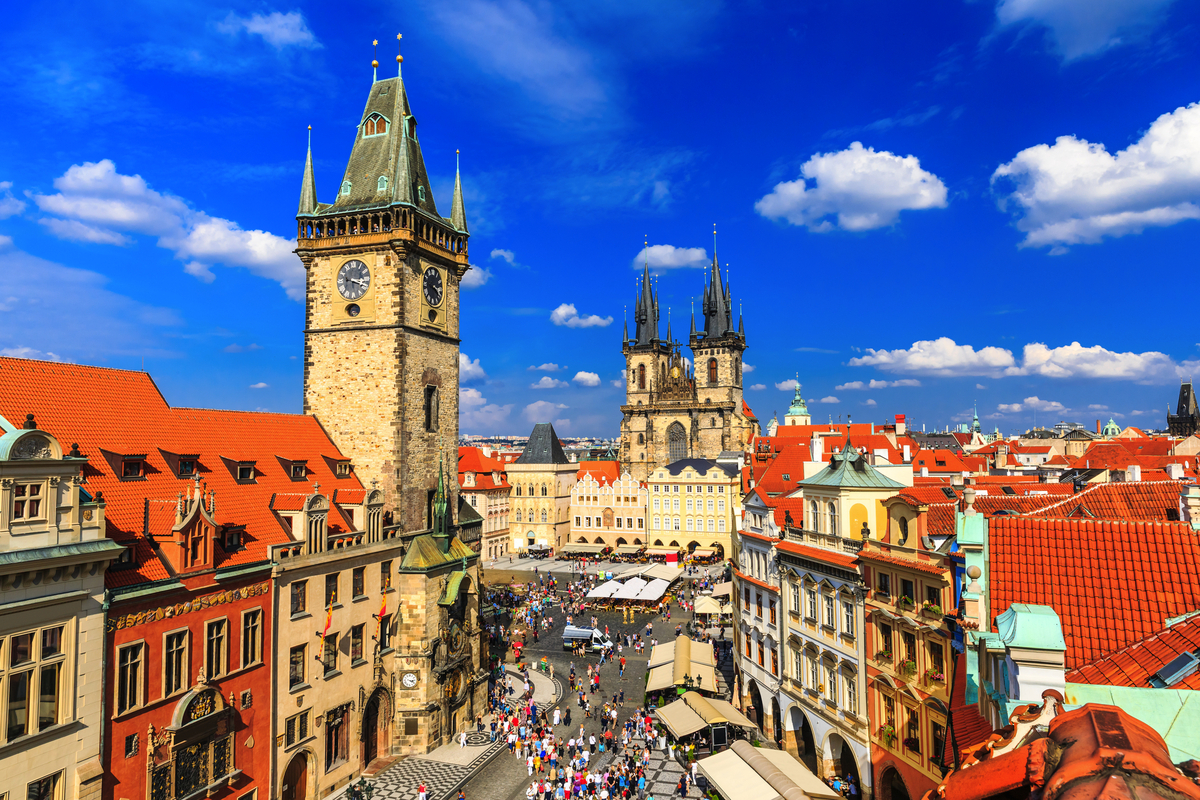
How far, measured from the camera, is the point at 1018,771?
4.99m

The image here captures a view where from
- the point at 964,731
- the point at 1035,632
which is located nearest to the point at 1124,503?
the point at 964,731

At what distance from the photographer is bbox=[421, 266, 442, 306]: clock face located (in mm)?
36969

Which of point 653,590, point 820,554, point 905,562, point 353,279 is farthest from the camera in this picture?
point 653,590

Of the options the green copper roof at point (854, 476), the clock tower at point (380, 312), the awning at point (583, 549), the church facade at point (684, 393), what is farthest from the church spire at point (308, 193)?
the church facade at point (684, 393)

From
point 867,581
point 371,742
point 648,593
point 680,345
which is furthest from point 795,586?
point 680,345

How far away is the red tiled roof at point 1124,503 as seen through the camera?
22422mm

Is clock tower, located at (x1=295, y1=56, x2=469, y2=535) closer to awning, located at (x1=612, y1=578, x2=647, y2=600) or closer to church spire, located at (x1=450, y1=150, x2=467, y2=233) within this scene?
church spire, located at (x1=450, y1=150, x2=467, y2=233)

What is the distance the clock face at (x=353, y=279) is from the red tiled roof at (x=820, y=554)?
2348 cm

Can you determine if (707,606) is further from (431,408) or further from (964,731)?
(964,731)

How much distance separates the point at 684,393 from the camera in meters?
124

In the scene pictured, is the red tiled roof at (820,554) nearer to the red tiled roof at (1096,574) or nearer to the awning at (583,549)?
the red tiled roof at (1096,574)

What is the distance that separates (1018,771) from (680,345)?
134 metres

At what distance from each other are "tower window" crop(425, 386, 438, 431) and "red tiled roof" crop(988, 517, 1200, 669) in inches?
1060

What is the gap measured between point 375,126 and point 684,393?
300 feet
